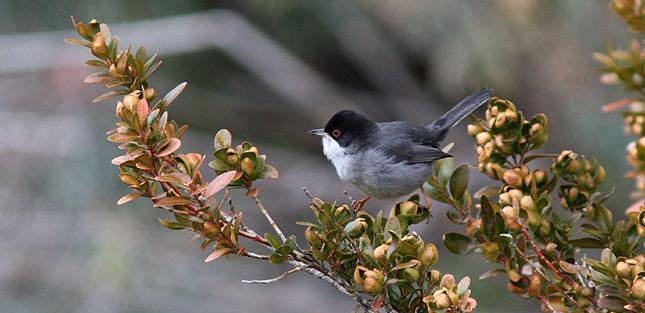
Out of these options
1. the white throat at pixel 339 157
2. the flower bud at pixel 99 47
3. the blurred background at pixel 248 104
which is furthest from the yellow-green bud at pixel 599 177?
the blurred background at pixel 248 104

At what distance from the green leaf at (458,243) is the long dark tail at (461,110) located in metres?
1.47

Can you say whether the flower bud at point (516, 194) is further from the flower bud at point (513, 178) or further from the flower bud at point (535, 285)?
the flower bud at point (535, 285)

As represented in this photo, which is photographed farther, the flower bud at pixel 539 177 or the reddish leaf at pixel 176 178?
the flower bud at pixel 539 177

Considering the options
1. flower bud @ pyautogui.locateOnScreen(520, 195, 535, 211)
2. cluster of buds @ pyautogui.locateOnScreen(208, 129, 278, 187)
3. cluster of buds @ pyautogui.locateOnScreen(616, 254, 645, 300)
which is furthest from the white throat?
cluster of buds @ pyautogui.locateOnScreen(616, 254, 645, 300)

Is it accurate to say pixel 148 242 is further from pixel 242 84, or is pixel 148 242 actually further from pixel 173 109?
pixel 242 84

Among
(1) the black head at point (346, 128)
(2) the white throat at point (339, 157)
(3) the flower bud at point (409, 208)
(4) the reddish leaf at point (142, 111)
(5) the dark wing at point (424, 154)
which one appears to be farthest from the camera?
(1) the black head at point (346, 128)

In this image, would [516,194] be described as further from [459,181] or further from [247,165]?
[247,165]

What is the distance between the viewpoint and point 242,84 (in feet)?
30.3

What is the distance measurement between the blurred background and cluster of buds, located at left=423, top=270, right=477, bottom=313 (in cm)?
362

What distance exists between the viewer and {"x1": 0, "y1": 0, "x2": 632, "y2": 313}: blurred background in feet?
22.9

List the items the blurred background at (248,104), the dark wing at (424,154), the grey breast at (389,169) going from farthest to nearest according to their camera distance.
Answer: the blurred background at (248,104) → the grey breast at (389,169) → the dark wing at (424,154)

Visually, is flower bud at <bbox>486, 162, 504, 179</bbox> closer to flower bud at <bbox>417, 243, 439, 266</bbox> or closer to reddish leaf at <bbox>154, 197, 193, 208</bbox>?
flower bud at <bbox>417, 243, 439, 266</bbox>

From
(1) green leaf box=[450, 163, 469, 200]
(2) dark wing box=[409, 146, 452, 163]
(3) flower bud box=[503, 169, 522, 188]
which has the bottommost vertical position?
(2) dark wing box=[409, 146, 452, 163]

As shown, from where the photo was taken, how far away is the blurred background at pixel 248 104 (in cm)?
698
